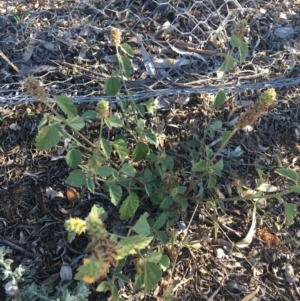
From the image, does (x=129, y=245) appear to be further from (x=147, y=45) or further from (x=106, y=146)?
(x=147, y=45)

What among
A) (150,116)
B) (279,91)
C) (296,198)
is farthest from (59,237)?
(279,91)

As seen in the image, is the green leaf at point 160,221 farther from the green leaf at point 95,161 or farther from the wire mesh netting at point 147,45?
the wire mesh netting at point 147,45

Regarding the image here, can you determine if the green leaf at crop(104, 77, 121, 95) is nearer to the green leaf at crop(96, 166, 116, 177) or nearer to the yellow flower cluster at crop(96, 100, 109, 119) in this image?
the yellow flower cluster at crop(96, 100, 109, 119)

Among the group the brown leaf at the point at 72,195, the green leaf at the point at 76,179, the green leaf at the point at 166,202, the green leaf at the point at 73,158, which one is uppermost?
the green leaf at the point at 73,158

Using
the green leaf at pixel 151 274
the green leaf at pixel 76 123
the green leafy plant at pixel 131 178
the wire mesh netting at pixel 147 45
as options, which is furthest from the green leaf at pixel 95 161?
the wire mesh netting at pixel 147 45

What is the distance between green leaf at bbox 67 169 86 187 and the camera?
5.45ft

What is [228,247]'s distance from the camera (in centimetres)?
203

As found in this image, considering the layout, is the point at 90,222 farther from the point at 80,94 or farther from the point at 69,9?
the point at 69,9

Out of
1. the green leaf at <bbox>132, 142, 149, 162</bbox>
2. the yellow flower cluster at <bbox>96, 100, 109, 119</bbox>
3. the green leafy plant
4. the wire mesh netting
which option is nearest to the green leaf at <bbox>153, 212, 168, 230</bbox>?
the green leafy plant

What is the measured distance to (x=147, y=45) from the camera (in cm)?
257

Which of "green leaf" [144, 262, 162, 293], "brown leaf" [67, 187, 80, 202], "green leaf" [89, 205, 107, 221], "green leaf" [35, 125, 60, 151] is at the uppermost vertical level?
"green leaf" [35, 125, 60, 151]

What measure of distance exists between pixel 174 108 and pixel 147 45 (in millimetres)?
456

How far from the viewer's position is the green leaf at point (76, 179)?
5.45 feet

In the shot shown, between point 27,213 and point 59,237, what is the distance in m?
0.18
